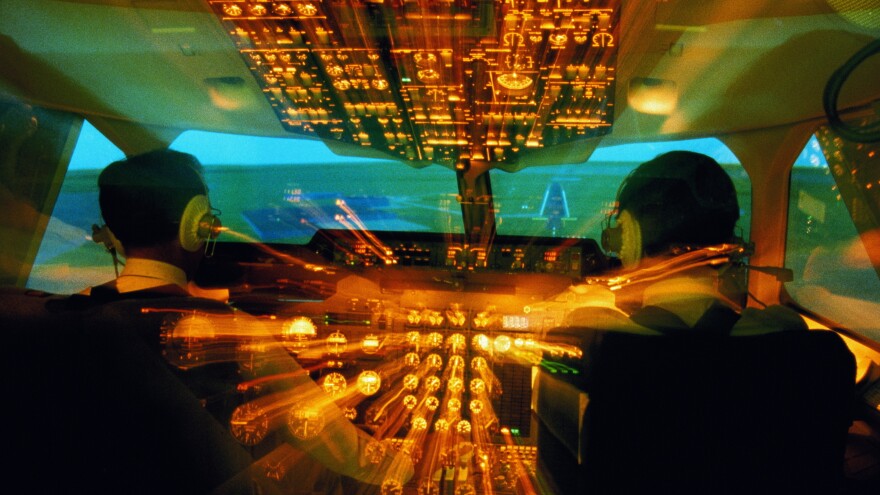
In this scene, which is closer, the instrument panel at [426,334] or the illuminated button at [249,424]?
the illuminated button at [249,424]

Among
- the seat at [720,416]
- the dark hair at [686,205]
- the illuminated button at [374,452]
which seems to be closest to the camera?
the seat at [720,416]

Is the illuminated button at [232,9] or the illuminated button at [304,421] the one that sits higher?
the illuminated button at [232,9]

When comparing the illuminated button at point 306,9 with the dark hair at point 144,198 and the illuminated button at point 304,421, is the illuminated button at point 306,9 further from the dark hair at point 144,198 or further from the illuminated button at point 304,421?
the illuminated button at point 304,421

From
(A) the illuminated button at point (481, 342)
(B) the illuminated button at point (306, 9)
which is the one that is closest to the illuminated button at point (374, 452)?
(A) the illuminated button at point (481, 342)

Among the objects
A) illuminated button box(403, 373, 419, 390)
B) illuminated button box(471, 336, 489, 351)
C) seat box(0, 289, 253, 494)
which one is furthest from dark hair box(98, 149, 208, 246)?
illuminated button box(471, 336, 489, 351)

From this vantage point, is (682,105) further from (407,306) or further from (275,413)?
(275,413)

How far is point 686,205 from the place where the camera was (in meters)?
1.35

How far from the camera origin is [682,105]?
203 cm

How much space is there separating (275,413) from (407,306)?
2.37 feet

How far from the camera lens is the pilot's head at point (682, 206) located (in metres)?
1.35

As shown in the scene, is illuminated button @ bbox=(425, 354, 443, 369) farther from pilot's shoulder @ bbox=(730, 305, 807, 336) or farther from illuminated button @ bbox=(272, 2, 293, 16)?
illuminated button @ bbox=(272, 2, 293, 16)

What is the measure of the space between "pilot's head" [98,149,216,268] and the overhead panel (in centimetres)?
38

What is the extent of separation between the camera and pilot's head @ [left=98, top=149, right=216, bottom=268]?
1.37 metres

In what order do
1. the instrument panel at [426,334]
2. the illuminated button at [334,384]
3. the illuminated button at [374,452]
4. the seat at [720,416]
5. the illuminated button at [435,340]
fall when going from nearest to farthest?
the seat at [720,416] < the illuminated button at [374,452] < the instrument panel at [426,334] < the illuminated button at [334,384] < the illuminated button at [435,340]
